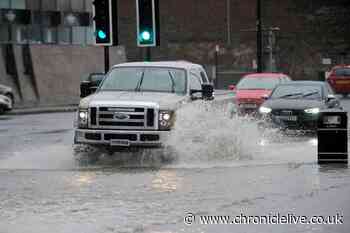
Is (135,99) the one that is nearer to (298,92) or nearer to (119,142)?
(119,142)

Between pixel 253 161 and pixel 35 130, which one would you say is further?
→ pixel 35 130

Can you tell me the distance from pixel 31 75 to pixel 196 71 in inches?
1143

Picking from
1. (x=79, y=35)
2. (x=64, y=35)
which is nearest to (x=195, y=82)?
(x=64, y=35)

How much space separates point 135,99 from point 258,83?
15.1 m

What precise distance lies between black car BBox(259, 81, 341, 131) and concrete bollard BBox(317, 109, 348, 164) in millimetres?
6530

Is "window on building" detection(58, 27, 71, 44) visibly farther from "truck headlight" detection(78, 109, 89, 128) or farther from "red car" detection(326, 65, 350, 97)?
"truck headlight" detection(78, 109, 89, 128)

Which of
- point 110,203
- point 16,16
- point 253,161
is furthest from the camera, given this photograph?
point 16,16

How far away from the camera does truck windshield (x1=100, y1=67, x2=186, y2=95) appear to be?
57.3 feet

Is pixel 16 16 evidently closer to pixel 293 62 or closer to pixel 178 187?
pixel 293 62

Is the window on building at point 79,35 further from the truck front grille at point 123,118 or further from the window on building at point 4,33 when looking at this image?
the truck front grille at point 123,118

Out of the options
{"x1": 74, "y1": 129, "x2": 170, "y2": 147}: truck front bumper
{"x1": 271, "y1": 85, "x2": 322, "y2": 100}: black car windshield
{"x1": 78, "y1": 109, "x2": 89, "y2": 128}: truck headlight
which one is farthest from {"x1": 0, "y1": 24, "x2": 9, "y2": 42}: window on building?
{"x1": 74, "y1": 129, "x2": 170, "y2": 147}: truck front bumper

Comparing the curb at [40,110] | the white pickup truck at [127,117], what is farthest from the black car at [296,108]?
the curb at [40,110]

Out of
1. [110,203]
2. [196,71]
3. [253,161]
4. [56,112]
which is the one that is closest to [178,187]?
[110,203]

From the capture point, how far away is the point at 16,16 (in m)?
46.2
